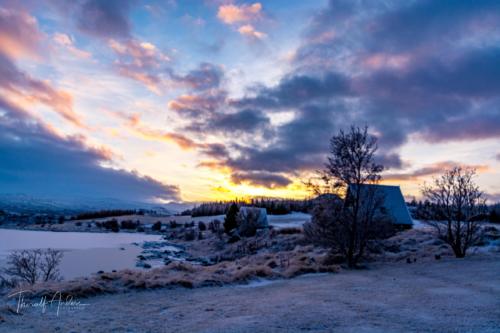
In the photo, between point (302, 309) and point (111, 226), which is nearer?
point (302, 309)

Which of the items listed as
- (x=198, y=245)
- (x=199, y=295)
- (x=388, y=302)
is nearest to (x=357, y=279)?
(x=388, y=302)

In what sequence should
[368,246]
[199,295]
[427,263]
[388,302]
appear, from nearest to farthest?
[388,302]
[199,295]
[427,263]
[368,246]

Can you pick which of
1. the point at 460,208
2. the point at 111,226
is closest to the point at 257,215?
the point at 460,208

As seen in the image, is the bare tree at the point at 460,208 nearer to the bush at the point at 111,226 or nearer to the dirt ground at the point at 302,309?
the dirt ground at the point at 302,309

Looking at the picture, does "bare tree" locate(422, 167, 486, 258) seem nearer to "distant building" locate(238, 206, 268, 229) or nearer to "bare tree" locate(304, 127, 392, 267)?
"bare tree" locate(304, 127, 392, 267)

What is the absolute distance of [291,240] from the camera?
3878 centimetres

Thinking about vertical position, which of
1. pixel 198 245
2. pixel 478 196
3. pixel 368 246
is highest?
pixel 478 196

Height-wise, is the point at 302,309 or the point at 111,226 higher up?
the point at 302,309

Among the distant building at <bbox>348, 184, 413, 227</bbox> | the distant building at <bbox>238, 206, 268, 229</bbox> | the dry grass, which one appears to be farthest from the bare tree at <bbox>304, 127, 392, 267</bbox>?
the distant building at <bbox>238, 206, 268, 229</bbox>

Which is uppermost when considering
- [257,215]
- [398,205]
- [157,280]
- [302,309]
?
[398,205]

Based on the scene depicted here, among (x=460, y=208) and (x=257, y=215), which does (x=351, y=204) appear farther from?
(x=257, y=215)

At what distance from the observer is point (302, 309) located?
8.59m

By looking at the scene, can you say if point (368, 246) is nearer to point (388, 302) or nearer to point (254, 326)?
point (388, 302)

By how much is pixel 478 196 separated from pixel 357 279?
11.1 meters
